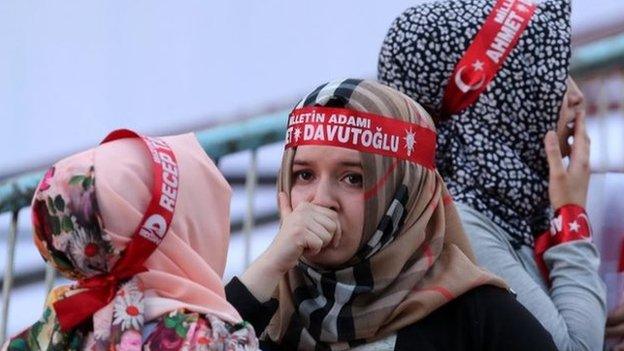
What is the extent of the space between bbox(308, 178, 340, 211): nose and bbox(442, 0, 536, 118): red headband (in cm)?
59

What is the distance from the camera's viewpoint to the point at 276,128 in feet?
16.4

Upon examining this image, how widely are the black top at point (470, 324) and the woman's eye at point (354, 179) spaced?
0.30m

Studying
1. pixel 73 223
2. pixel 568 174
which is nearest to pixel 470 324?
pixel 568 174

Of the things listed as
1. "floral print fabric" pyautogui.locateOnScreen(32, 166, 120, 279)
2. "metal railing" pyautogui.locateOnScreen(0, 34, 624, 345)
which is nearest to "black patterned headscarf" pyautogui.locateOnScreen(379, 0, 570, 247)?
"metal railing" pyautogui.locateOnScreen(0, 34, 624, 345)

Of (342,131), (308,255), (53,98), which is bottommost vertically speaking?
(53,98)

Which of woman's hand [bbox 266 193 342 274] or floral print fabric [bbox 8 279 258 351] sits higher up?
woman's hand [bbox 266 193 342 274]

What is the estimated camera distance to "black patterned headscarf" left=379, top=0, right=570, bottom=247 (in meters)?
Answer: 4.27

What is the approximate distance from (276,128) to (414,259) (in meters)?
1.20

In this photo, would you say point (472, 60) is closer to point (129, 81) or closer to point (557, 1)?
point (557, 1)

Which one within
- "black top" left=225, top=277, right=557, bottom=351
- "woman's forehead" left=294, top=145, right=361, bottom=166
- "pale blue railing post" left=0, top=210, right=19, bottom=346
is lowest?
"pale blue railing post" left=0, top=210, right=19, bottom=346

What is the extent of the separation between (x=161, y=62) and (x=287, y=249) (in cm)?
267

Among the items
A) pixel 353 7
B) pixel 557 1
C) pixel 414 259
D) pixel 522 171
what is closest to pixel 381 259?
pixel 414 259

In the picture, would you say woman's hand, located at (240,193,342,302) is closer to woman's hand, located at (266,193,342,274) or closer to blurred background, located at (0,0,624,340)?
woman's hand, located at (266,193,342,274)

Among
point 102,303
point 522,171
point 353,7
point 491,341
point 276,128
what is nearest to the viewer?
point 102,303
